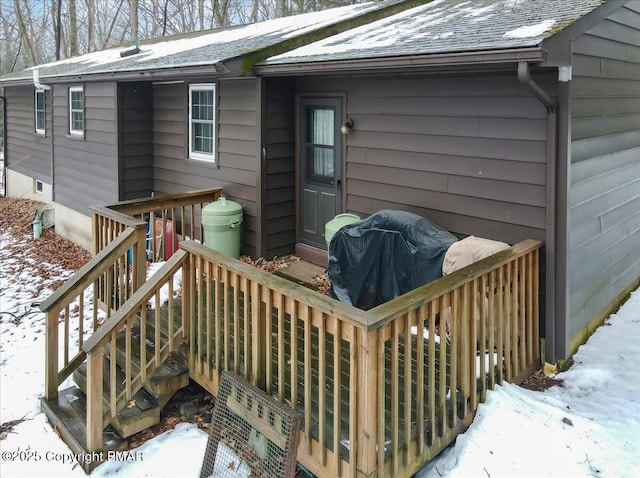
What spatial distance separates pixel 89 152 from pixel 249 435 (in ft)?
26.5

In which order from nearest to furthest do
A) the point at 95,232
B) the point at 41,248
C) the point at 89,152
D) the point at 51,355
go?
the point at 51,355 → the point at 95,232 → the point at 89,152 → the point at 41,248

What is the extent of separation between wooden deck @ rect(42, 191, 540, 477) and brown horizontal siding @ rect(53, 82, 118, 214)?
184 inches

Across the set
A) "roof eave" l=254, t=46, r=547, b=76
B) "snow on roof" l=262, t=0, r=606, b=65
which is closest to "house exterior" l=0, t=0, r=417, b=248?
"snow on roof" l=262, t=0, r=606, b=65

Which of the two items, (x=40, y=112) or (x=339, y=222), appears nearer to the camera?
(x=339, y=222)

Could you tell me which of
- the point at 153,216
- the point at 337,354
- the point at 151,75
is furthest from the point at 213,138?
the point at 337,354

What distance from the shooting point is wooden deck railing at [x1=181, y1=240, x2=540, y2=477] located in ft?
9.41

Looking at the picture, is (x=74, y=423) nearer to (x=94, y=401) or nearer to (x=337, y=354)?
(x=94, y=401)

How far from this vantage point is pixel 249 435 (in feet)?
11.0

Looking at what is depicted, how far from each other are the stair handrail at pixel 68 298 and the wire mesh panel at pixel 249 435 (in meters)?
1.55

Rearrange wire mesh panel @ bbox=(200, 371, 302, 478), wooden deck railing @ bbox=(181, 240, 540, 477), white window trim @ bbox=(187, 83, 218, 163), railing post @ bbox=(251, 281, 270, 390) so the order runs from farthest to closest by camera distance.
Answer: white window trim @ bbox=(187, 83, 218, 163)
railing post @ bbox=(251, 281, 270, 390)
wire mesh panel @ bbox=(200, 371, 302, 478)
wooden deck railing @ bbox=(181, 240, 540, 477)

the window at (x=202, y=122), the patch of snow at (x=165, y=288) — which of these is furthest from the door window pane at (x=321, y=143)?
the patch of snow at (x=165, y=288)

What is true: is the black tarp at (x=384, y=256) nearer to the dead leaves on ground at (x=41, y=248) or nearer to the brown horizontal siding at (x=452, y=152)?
the brown horizontal siding at (x=452, y=152)

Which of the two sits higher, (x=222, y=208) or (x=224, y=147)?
(x=224, y=147)

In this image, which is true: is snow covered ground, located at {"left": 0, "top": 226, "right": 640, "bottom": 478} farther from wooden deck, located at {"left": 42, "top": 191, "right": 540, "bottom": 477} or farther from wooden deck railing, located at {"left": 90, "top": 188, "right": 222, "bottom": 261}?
wooden deck railing, located at {"left": 90, "top": 188, "right": 222, "bottom": 261}
